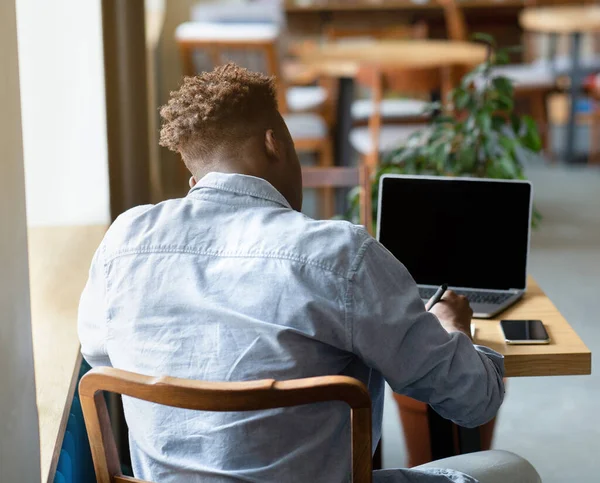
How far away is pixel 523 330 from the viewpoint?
1.74 meters

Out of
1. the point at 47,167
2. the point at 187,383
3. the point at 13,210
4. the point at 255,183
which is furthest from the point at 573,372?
the point at 47,167

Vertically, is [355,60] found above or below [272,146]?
below

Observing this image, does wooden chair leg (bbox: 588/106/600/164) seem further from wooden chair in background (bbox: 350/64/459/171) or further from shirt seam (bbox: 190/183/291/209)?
shirt seam (bbox: 190/183/291/209)

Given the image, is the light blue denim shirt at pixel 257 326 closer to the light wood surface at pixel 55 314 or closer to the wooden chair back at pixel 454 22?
the light wood surface at pixel 55 314

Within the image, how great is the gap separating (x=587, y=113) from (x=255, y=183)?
6301mm

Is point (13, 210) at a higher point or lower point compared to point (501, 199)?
higher

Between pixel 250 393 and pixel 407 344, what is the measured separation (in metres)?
0.26

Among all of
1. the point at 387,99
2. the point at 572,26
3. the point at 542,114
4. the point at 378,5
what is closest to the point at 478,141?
the point at 387,99

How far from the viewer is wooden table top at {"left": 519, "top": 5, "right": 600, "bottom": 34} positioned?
6.31 meters

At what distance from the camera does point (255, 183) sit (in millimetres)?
1325

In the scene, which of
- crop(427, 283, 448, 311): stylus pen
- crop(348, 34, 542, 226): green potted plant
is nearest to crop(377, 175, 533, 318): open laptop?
crop(427, 283, 448, 311): stylus pen

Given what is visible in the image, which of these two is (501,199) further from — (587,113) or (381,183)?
(587,113)

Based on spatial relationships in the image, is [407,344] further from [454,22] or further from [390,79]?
[454,22]

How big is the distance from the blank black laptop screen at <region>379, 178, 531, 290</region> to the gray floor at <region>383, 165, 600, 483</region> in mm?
889
